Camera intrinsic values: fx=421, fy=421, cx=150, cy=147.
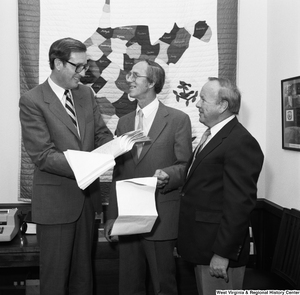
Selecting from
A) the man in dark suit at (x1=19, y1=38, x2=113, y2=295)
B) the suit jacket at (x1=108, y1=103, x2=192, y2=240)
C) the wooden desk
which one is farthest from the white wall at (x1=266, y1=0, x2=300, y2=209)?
the wooden desk

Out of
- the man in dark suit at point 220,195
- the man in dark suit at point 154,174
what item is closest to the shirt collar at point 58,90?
the man in dark suit at point 154,174

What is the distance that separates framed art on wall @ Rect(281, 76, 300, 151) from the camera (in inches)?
105

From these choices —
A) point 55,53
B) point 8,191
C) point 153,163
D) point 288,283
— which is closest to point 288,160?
point 288,283

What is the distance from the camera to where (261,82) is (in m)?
3.24

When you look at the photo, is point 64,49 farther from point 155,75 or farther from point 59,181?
point 59,181

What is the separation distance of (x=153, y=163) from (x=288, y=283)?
3.51ft

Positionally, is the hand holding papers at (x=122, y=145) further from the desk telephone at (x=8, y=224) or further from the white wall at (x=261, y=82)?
the white wall at (x=261, y=82)

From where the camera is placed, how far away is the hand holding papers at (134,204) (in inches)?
79.7

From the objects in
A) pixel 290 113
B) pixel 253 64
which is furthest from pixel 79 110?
pixel 253 64

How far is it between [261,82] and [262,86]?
0.10ft

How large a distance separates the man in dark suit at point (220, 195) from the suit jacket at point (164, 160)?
0.27 m

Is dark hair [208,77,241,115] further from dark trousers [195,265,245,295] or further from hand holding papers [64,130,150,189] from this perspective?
dark trousers [195,265,245,295]

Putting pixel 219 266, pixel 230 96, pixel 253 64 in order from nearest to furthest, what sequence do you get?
pixel 219 266 → pixel 230 96 → pixel 253 64

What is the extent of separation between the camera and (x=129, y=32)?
122 inches
